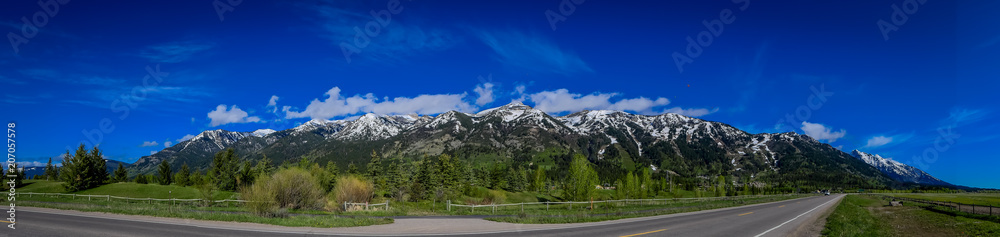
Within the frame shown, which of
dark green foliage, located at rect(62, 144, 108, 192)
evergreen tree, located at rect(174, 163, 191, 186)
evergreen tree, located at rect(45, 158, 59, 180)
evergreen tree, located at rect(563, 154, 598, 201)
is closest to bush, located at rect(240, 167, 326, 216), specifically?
evergreen tree, located at rect(563, 154, 598, 201)

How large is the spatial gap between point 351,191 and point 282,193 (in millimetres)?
12207

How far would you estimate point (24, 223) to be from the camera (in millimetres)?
18438

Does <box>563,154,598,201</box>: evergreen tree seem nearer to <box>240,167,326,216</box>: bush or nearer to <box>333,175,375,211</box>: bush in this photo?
<box>333,175,375,211</box>: bush

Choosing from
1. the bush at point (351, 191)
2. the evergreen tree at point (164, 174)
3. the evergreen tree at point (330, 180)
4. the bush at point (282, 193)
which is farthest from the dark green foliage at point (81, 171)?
the bush at point (282, 193)

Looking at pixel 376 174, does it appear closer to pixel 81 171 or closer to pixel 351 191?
pixel 351 191

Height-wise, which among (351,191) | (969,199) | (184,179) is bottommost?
(969,199)

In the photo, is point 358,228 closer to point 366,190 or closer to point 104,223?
point 104,223

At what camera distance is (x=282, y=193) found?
2834cm

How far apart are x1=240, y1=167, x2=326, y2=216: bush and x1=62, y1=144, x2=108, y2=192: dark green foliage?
5105 centimetres

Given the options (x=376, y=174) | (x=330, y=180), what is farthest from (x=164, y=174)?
(x=376, y=174)

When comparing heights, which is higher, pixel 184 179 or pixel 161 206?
pixel 161 206

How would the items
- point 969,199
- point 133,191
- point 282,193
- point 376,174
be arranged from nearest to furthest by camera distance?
1. point 282,193
2. point 133,191
3. point 969,199
4. point 376,174

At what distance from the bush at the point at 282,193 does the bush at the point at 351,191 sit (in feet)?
11.7

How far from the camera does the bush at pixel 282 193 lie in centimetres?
2344
